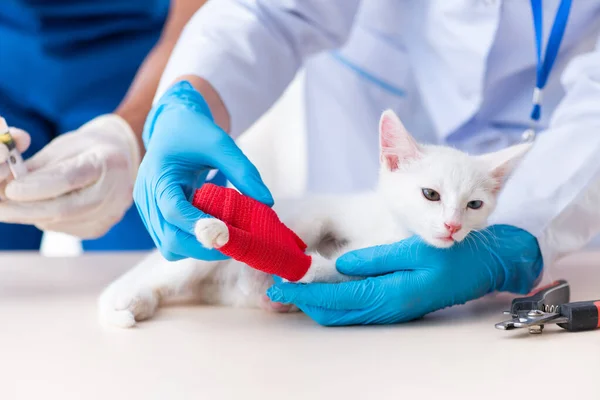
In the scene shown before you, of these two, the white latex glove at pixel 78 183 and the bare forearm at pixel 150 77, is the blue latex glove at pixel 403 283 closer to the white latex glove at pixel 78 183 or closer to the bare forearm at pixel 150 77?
the white latex glove at pixel 78 183

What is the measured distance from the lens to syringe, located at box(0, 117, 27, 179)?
4.76ft

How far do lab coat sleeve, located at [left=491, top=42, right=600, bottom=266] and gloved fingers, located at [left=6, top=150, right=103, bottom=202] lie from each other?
3.29 feet

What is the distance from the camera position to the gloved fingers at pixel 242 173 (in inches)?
47.5

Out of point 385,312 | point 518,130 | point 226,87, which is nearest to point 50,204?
point 226,87

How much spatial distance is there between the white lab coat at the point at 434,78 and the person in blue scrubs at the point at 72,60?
0.58 metres

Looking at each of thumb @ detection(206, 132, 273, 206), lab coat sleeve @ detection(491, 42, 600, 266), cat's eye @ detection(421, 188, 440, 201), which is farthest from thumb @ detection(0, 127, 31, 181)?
lab coat sleeve @ detection(491, 42, 600, 266)

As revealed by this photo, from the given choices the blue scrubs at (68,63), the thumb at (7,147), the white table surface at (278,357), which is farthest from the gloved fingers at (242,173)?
the blue scrubs at (68,63)

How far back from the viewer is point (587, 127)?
1.58 m

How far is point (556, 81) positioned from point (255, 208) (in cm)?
123

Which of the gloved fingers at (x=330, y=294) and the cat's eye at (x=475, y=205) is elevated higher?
the cat's eye at (x=475, y=205)

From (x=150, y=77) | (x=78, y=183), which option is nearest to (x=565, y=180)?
(x=78, y=183)

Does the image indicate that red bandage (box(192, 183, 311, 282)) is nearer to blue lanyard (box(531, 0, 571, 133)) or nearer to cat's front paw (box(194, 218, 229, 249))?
cat's front paw (box(194, 218, 229, 249))

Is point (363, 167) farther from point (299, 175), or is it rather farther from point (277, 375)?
point (277, 375)

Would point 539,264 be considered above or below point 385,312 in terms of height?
above
